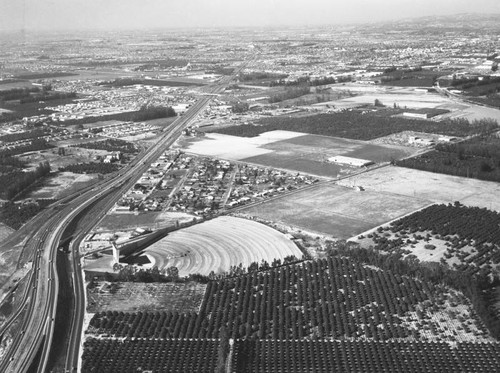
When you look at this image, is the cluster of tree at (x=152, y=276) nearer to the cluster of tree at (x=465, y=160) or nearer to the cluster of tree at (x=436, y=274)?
the cluster of tree at (x=436, y=274)

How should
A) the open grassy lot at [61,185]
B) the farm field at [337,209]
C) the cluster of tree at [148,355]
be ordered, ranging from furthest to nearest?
1. the open grassy lot at [61,185]
2. the farm field at [337,209]
3. the cluster of tree at [148,355]

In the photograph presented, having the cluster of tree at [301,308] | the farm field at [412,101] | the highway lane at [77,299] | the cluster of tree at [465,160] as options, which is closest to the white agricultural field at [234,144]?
the highway lane at [77,299]

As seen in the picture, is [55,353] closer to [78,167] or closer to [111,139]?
[78,167]

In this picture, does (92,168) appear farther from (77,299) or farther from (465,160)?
(465,160)

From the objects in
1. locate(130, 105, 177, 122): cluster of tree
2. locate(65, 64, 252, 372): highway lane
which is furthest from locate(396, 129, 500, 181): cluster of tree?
locate(130, 105, 177, 122): cluster of tree

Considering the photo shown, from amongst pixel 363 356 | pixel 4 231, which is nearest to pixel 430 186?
pixel 363 356

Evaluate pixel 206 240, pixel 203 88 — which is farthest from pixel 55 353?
pixel 203 88
